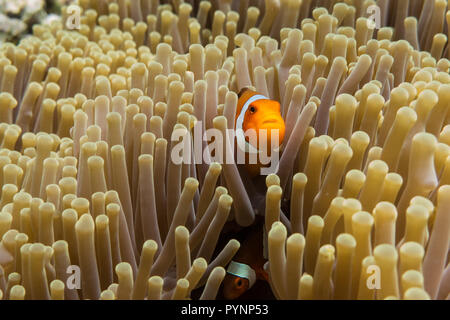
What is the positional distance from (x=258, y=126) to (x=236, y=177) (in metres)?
0.13

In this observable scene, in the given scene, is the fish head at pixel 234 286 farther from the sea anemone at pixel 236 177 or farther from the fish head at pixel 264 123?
the fish head at pixel 264 123

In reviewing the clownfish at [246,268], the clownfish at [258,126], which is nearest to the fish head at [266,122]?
the clownfish at [258,126]

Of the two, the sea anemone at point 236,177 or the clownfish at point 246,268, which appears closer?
the sea anemone at point 236,177

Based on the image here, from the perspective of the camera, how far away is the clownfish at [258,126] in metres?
1.13

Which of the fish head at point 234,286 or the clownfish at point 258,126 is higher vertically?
the clownfish at point 258,126

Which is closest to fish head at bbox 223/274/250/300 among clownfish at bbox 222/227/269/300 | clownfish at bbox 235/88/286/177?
clownfish at bbox 222/227/269/300

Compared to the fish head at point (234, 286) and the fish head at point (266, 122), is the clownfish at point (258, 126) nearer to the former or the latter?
the fish head at point (266, 122)

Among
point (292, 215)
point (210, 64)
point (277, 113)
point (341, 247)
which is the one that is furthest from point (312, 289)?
point (210, 64)

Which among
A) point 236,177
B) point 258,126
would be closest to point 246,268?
point 236,177

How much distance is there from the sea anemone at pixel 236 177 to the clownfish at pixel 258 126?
0.14 feet

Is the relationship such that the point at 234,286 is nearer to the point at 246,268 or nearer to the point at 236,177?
the point at 246,268

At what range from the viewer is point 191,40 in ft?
5.95

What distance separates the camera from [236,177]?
112cm
